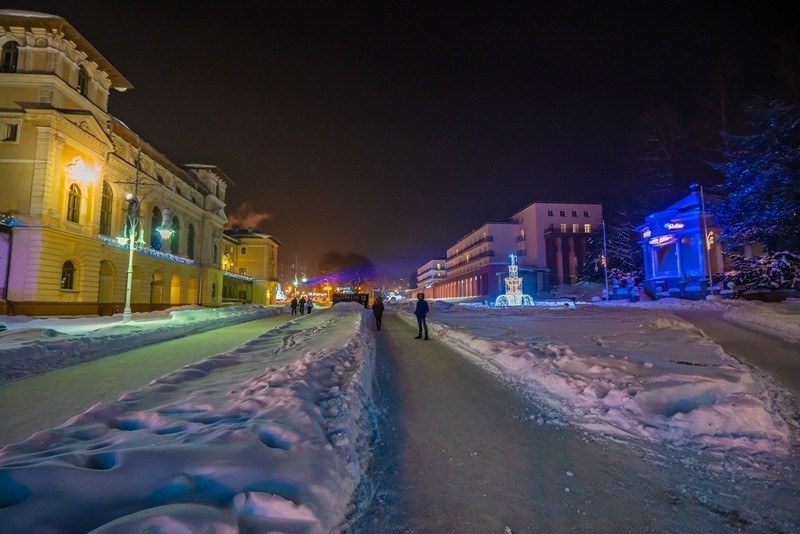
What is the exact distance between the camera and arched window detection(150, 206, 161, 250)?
34350mm

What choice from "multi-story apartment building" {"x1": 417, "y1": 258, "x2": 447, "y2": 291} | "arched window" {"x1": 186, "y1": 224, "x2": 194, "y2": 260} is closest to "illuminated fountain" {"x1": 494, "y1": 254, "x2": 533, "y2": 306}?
"arched window" {"x1": 186, "y1": 224, "x2": 194, "y2": 260}

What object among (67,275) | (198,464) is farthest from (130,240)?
(198,464)

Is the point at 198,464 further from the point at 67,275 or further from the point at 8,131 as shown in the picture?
the point at 8,131

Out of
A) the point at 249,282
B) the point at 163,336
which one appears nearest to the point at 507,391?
the point at 163,336

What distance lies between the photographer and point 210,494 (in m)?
2.65

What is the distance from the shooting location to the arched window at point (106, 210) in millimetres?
27406

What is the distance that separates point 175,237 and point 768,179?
47.9 m

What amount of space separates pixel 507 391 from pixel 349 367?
3175 millimetres

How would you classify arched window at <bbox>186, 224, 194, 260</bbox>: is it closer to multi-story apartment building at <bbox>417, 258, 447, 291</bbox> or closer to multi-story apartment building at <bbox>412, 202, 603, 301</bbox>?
multi-story apartment building at <bbox>412, 202, 603, 301</bbox>

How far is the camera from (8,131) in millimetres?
22297

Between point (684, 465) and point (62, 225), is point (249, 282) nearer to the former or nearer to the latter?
point (62, 225)

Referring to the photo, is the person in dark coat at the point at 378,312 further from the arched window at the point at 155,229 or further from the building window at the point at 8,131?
the arched window at the point at 155,229

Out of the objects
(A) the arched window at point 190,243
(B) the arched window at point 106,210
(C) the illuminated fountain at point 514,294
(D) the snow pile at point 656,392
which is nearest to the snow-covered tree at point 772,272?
(C) the illuminated fountain at point 514,294

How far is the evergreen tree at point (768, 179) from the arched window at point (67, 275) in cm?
4287
